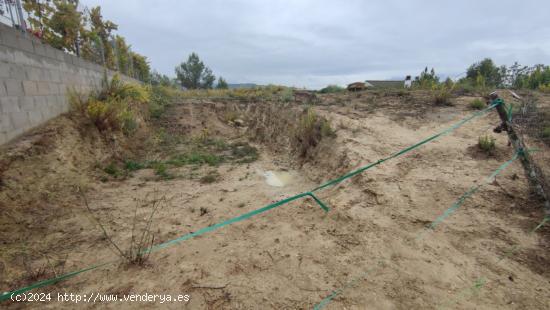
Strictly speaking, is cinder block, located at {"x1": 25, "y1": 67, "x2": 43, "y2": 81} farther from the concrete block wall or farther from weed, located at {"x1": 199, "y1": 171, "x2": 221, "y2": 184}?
weed, located at {"x1": 199, "y1": 171, "x2": 221, "y2": 184}

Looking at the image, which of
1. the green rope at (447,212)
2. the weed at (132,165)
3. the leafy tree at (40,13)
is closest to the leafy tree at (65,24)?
the leafy tree at (40,13)

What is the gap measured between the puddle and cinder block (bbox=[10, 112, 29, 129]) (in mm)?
3677

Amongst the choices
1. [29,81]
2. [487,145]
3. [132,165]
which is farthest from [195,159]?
[487,145]

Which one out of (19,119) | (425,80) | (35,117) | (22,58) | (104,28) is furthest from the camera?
(104,28)

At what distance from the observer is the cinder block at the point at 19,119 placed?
3.28 meters

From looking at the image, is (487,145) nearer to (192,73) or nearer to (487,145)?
(487,145)

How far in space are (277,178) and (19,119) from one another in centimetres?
394

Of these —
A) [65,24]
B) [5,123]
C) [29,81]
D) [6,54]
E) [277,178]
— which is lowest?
[277,178]

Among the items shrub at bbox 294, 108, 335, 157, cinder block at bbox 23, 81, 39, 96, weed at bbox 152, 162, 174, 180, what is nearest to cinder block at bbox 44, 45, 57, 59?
cinder block at bbox 23, 81, 39, 96

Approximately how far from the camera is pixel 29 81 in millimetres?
3635

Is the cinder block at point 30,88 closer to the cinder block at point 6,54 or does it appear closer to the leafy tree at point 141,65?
the cinder block at point 6,54

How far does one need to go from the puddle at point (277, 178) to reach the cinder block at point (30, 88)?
3.86m

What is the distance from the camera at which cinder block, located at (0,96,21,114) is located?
121 inches

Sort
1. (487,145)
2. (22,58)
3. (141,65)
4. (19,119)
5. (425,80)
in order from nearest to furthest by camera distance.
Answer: (487,145)
(19,119)
(22,58)
(425,80)
(141,65)
